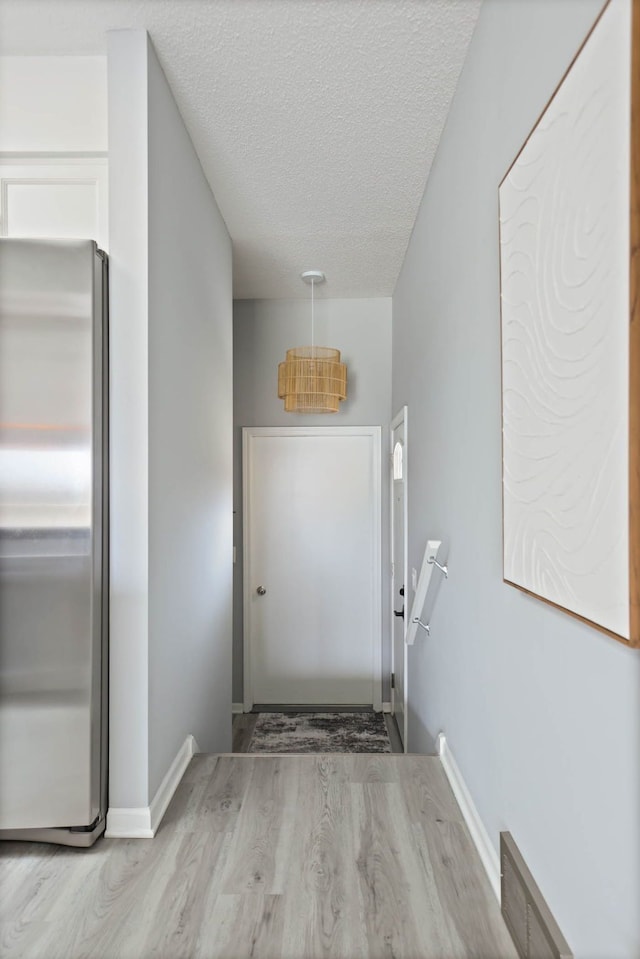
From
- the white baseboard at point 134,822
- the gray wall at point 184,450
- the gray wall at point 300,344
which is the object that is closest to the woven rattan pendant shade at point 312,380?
the gray wall at point 300,344

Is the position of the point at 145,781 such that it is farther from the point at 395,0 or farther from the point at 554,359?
the point at 395,0

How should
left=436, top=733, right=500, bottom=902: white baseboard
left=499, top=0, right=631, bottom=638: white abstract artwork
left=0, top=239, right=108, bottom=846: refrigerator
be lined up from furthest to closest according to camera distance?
left=0, top=239, right=108, bottom=846: refrigerator → left=436, top=733, right=500, bottom=902: white baseboard → left=499, top=0, right=631, bottom=638: white abstract artwork

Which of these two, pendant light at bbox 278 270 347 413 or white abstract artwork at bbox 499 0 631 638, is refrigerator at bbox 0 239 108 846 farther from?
pendant light at bbox 278 270 347 413

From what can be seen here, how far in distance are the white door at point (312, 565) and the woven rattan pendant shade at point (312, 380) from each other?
0.50 m

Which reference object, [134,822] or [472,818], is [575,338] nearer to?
[472,818]

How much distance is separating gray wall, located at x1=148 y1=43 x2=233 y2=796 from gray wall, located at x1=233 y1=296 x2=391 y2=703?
117 cm

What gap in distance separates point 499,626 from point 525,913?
0.56 m

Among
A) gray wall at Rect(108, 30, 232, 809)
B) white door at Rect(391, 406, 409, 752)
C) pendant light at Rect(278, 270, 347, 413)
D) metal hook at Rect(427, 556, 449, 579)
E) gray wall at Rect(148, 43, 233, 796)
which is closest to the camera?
gray wall at Rect(108, 30, 232, 809)

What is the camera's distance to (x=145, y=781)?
5.49ft

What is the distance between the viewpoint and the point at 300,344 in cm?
424

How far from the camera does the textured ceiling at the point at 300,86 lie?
1669 millimetres

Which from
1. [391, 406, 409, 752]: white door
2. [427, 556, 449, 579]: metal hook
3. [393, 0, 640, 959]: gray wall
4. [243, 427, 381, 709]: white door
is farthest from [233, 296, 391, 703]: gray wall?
[427, 556, 449, 579]: metal hook

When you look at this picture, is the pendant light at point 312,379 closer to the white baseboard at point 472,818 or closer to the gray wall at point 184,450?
the gray wall at point 184,450

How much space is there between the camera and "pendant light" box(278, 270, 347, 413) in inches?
144
